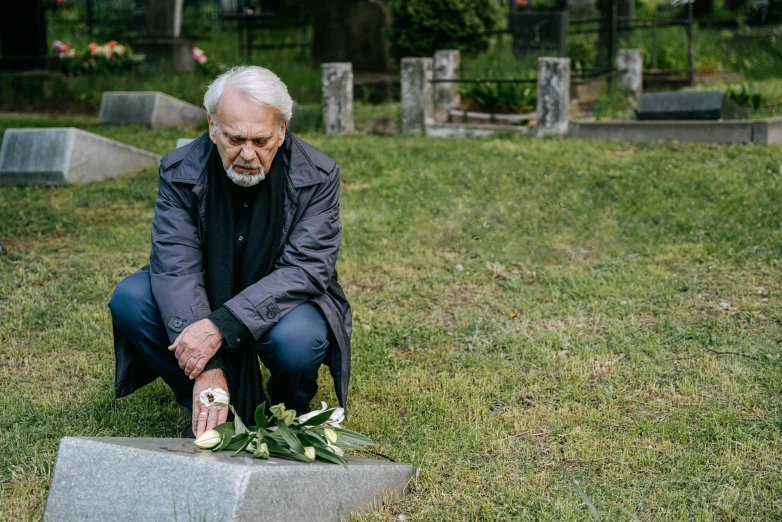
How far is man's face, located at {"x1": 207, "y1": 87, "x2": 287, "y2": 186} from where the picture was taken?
3031 millimetres

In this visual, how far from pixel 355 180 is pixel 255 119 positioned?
4.65 metres

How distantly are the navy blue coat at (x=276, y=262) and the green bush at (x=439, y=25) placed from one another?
9.42 metres

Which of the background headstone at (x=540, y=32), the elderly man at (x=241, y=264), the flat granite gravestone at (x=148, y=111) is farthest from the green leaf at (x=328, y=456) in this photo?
the background headstone at (x=540, y=32)

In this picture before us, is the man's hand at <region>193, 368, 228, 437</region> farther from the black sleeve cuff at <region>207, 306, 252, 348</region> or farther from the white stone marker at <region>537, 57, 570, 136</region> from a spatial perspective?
the white stone marker at <region>537, 57, 570, 136</region>

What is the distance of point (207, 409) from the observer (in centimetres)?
Result: 294

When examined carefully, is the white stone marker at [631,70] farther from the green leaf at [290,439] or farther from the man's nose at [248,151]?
the green leaf at [290,439]

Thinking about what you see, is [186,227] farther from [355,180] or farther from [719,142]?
[719,142]

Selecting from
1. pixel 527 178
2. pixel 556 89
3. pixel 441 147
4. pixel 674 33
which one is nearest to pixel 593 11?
pixel 674 33

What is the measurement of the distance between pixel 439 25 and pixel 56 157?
6.16m

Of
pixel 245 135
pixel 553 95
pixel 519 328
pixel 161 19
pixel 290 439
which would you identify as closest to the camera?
pixel 290 439

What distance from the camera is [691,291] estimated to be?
5.11 meters

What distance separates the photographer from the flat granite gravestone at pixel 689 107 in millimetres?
8445

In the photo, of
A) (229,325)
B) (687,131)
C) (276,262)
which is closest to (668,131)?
(687,131)

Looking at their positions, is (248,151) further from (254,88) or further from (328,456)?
(328,456)
